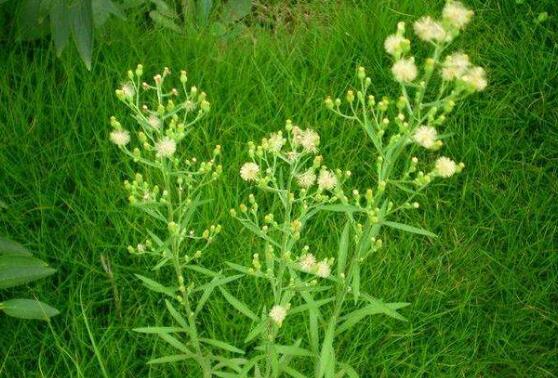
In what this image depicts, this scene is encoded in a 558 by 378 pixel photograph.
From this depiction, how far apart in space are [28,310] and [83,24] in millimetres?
789

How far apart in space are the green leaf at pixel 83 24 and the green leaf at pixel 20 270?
1.85 feet

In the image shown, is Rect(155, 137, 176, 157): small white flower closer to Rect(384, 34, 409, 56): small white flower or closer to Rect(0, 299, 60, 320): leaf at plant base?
Rect(384, 34, 409, 56): small white flower

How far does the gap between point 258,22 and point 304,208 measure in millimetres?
1549

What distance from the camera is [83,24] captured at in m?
2.15

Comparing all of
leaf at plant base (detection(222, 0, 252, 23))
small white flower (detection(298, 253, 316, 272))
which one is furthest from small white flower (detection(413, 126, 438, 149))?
leaf at plant base (detection(222, 0, 252, 23))

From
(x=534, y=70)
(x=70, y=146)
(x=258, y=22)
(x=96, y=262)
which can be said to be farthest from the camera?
(x=258, y=22)

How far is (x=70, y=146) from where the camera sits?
2.42 m

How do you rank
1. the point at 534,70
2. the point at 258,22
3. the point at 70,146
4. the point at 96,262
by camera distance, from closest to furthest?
the point at 96,262
the point at 70,146
the point at 534,70
the point at 258,22

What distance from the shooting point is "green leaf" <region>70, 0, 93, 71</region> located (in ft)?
7.02

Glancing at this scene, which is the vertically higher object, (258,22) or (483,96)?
(258,22)

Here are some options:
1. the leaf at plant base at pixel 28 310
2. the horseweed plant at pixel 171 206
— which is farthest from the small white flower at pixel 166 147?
the leaf at plant base at pixel 28 310

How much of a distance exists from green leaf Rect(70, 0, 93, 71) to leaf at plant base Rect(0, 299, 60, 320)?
0.66 metres

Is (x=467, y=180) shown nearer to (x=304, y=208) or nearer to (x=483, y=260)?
(x=483, y=260)

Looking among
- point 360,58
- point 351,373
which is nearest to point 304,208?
point 351,373
